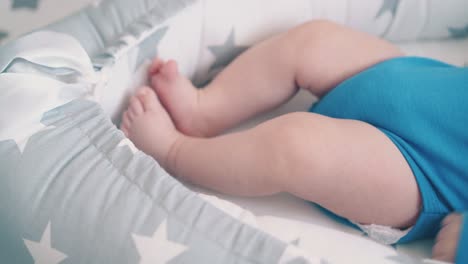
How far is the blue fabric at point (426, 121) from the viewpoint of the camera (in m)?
0.66

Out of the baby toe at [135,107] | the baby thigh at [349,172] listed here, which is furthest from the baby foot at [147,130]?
the baby thigh at [349,172]

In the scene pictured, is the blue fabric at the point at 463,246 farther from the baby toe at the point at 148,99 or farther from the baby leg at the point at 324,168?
the baby toe at the point at 148,99

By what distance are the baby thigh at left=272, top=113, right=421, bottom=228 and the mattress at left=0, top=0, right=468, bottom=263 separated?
4 cm

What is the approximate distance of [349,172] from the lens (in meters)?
0.63

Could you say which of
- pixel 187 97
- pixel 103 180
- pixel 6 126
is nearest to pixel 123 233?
pixel 103 180

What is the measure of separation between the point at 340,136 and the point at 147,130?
0.28 metres

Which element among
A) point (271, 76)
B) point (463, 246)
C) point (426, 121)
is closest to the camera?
point (463, 246)

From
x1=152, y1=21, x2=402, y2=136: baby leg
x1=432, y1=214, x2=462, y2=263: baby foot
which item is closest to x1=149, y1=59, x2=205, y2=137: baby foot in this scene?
x1=152, y1=21, x2=402, y2=136: baby leg

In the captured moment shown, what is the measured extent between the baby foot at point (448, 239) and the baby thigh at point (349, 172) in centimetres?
4

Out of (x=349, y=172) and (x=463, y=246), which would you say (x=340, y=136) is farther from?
(x=463, y=246)

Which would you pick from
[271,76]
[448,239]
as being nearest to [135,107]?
[271,76]

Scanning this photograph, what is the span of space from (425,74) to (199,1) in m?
0.36

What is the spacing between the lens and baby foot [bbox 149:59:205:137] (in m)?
0.78

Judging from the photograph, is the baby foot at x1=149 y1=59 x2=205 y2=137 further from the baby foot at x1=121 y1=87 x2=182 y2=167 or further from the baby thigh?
the baby thigh
